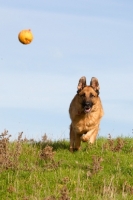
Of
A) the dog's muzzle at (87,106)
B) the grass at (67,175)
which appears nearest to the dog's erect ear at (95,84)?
the dog's muzzle at (87,106)

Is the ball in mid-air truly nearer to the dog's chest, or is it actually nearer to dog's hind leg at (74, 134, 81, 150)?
the dog's chest

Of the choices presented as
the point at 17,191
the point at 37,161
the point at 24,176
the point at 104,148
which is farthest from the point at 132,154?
the point at 17,191

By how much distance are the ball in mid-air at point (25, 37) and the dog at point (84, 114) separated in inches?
76.4

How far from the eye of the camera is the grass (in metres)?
8.65

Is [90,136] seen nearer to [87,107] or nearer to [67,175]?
[87,107]

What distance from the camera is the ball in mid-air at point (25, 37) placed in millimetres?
12234

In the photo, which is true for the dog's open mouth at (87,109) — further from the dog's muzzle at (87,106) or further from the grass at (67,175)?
the grass at (67,175)

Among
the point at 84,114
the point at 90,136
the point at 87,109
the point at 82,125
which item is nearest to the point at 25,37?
the point at 87,109

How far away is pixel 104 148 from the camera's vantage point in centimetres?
1294

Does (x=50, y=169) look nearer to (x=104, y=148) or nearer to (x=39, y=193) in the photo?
(x=39, y=193)

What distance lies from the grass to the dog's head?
1.21 meters

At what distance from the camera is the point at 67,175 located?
32.0 ft

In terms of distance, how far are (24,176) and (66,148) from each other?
4042 mm

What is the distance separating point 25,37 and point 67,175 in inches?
160
